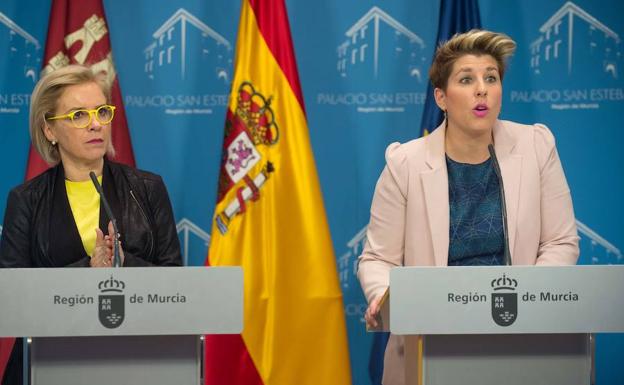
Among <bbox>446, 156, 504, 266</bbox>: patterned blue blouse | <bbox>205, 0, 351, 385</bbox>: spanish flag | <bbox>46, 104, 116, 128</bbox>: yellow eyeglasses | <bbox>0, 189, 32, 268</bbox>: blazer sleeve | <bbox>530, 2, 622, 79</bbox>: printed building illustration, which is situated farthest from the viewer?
<bbox>530, 2, 622, 79</bbox>: printed building illustration

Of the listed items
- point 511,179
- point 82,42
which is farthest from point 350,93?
point 511,179

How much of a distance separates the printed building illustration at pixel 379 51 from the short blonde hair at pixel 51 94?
1.63m

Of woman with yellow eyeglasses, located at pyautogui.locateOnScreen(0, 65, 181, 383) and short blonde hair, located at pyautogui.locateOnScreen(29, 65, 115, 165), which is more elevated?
short blonde hair, located at pyautogui.locateOnScreen(29, 65, 115, 165)

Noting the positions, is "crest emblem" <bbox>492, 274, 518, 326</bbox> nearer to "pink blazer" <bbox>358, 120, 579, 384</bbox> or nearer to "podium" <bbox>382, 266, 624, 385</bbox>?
"podium" <bbox>382, 266, 624, 385</bbox>

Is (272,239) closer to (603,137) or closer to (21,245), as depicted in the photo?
(21,245)

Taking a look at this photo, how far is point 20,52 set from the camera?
14.8ft

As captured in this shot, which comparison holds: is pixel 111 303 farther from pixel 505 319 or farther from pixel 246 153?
pixel 246 153

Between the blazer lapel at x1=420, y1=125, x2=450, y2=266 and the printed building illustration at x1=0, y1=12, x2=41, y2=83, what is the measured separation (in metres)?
2.38

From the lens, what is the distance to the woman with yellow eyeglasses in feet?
9.77

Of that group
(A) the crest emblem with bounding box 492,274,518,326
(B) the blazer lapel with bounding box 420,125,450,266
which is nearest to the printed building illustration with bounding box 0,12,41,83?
(B) the blazer lapel with bounding box 420,125,450,266

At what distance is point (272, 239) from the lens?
13.0 feet

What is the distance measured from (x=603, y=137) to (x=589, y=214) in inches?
15.3

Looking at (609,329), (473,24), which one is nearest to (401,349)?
(609,329)

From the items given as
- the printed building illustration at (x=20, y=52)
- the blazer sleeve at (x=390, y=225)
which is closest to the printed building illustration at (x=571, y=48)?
the blazer sleeve at (x=390, y=225)
